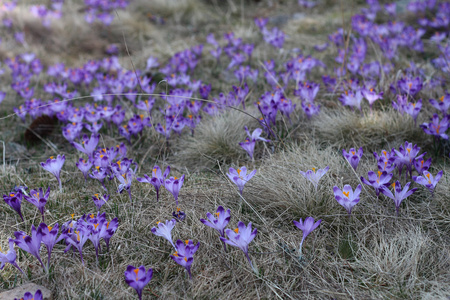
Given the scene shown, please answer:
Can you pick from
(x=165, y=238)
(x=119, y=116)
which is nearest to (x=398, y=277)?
(x=165, y=238)

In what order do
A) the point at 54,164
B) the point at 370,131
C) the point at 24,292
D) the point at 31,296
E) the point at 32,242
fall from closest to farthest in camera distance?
the point at 31,296 < the point at 24,292 < the point at 32,242 < the point at 54,164 < the point at 370,131

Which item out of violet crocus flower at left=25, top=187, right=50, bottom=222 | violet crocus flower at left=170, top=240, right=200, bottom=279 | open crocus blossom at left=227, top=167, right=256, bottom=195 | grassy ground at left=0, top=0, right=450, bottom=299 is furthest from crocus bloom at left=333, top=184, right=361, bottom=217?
violet crocus flower at left=25, top=187, right=50, bottom=222

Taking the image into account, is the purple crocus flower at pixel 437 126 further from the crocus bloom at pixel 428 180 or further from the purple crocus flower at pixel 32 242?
the purple crocus flower at pixel 32 242

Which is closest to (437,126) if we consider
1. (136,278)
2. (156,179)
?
(156,179)

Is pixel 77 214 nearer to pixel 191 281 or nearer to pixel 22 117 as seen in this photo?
pixel 191 281

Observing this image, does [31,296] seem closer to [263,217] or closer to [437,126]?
[263,217]

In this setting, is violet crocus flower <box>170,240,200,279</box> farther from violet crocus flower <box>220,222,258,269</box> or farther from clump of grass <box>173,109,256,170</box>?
clump of grass <box>173,109,256,170</box>
